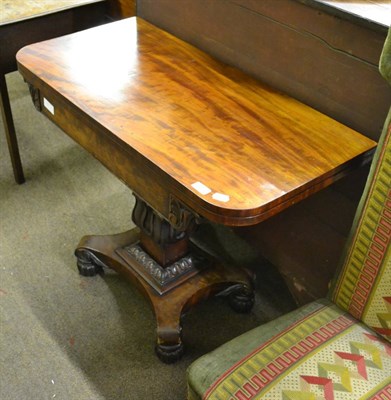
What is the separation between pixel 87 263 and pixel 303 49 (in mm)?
878

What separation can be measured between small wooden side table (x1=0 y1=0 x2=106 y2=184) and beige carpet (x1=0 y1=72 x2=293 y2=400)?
29 centimetres

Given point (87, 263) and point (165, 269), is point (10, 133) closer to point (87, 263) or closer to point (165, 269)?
point (87, 263)

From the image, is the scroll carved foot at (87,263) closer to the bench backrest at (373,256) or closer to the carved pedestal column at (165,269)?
the carved pedestal column at (165,269)

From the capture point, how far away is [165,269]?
1499 mm

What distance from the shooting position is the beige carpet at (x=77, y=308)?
1390 mm

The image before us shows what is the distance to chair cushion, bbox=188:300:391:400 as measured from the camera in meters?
0.91

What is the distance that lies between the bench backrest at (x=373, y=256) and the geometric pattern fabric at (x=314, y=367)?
0.04m

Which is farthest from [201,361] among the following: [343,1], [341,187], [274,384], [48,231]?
[48,231]

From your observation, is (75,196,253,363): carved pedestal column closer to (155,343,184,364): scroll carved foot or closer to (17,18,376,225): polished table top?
(155,343,184,364): scroll carved foot

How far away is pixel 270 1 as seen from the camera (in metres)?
1.25

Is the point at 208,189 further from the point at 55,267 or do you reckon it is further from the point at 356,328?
the point at 55,267

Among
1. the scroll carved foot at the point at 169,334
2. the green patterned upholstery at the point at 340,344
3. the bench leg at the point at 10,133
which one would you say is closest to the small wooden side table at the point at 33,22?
the bench leg at the point at 10,133

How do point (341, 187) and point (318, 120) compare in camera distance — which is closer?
point (318, 120)

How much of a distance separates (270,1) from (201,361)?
807 millimetres
